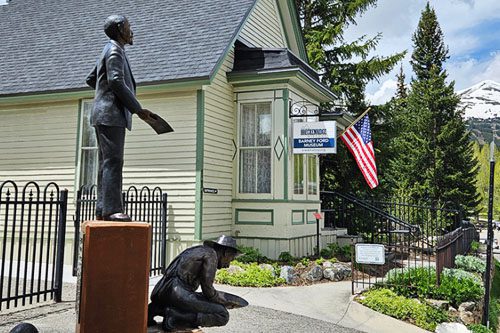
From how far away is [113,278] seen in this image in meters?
4.07

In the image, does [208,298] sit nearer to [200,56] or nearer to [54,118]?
[200,56]

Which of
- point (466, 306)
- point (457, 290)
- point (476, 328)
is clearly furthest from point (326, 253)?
point (476, 328)

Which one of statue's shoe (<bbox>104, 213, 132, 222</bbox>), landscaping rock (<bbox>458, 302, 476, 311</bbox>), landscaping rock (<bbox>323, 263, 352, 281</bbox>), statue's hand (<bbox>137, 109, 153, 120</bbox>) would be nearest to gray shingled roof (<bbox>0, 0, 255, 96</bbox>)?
landscaping rock (<bbox>323, 263, 352, 281</bbox>)

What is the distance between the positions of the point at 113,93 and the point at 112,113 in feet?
0.73

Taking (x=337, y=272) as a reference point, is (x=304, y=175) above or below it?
above

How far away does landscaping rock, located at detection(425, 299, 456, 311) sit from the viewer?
748cm

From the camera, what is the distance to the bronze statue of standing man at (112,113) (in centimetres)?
449

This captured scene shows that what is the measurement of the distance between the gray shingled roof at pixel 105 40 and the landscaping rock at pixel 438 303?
6.36 metres

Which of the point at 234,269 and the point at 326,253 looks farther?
the point at 326,253

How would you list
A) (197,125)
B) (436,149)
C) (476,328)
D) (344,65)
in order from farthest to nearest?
1. (436,149)
2. (344,65)
3. (197,125)
4. (476,328)

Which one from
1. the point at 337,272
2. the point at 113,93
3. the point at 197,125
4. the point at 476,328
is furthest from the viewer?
the point at 197,125

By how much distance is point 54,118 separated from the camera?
11.9 m

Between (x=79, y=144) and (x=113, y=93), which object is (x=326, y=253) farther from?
(x=113, y=93)

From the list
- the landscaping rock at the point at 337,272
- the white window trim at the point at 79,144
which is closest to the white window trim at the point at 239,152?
the landscaping rock at the point at 337,272
